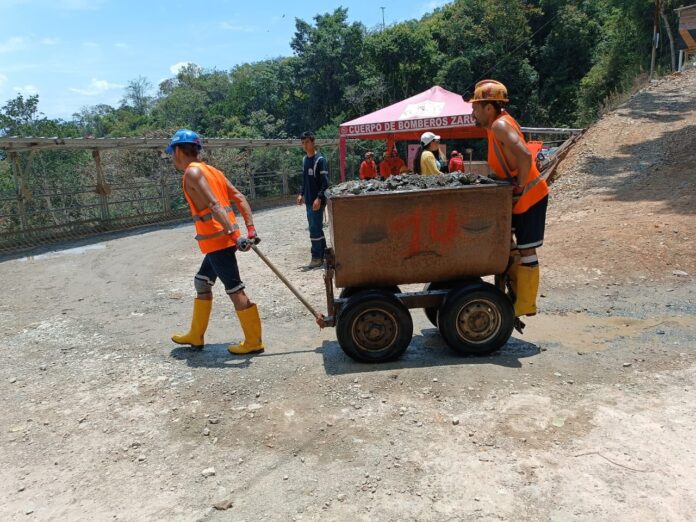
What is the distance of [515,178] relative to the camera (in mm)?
4098

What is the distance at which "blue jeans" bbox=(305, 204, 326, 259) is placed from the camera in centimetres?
748

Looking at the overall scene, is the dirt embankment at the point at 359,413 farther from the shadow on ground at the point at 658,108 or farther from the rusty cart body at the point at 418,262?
the shadow on ground at the point at 658,108

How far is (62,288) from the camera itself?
7645 millimetres

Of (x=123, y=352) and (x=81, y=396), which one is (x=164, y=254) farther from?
(x=81, y=396)

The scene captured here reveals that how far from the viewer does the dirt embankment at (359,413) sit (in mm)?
2639

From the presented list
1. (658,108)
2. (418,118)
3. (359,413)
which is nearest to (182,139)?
(359,413)

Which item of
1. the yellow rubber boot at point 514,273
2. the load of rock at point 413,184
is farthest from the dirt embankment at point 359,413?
the load of rock at point 413,184

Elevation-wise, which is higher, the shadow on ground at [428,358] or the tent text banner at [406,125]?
the tent text banner at [406,125]

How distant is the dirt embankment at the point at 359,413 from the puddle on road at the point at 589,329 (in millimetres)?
25

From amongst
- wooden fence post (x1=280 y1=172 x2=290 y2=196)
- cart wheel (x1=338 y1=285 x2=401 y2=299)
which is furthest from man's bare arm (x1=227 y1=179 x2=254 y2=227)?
wooden fence post (x1=280 y1=172 x2=290 y2=196)

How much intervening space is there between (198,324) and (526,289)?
9.17ft

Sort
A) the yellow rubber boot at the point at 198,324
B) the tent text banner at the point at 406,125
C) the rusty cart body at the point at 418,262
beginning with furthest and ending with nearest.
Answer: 1. the tent text banner at the point at 406,125
2. the yellow rubber boot at the point at 198,324
3. the rusty cart body at the point at 418,262

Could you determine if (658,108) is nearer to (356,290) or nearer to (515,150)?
(515,150)

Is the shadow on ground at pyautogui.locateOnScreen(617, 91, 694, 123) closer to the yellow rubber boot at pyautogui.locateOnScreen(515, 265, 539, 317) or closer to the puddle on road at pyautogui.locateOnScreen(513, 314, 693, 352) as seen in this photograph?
the puddle on road at pyautogui.locateOnScreen(513, 314, 693, 352)
